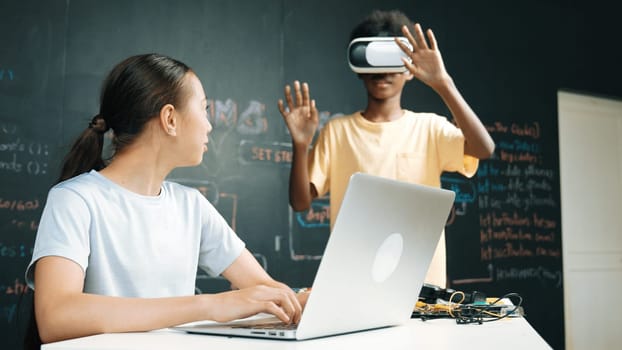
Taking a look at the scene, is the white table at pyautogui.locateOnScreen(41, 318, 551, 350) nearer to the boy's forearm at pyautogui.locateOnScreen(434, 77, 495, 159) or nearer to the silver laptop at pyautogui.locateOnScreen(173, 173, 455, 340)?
the silver laptop at pyautogui.locateOnScreen(173, 173, 455, 340)

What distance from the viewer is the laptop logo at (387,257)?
43.9 inches

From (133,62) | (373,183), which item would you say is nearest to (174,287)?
(133,62)

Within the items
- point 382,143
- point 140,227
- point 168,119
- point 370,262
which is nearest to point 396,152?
point 382,143

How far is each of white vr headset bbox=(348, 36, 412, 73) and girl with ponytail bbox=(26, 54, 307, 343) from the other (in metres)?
0.66

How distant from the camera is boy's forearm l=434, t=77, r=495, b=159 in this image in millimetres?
2049

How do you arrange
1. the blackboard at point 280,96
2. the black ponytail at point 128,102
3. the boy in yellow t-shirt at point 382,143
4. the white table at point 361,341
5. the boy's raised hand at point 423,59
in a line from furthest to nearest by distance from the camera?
1. the blackboard at point 280,96
2. the boy in yellow t-shirt at point 382,143
3. the boy's raised hand at point 423,59
4. the black ponytail at point 128,102
5. the white table at point 361,341

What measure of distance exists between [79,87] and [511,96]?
103 inches

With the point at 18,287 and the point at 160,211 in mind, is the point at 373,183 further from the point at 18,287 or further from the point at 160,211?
the point at 18,287

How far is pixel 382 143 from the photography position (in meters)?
2.24

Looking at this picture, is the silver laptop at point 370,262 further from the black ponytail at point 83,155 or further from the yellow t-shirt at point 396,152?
the yellow t-shirt at point 396,152

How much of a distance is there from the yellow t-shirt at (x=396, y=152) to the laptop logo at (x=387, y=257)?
1.01 meters

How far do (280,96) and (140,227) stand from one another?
2.22 meters

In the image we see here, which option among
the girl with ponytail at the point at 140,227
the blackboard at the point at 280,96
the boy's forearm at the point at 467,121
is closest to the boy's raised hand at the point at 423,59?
the boy's forearm at the point at 467,121

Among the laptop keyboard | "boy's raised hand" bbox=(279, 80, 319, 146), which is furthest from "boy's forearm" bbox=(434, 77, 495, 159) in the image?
the laptop keyboard
